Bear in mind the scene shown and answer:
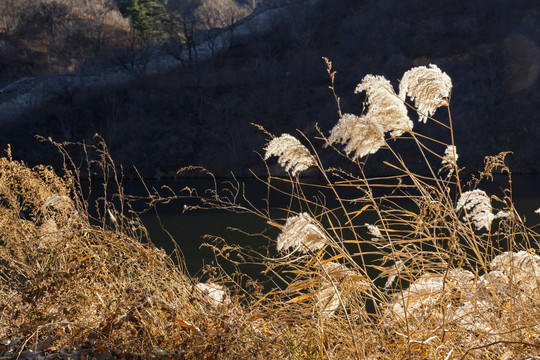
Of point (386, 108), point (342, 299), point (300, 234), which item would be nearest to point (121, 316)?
point (300, 234)

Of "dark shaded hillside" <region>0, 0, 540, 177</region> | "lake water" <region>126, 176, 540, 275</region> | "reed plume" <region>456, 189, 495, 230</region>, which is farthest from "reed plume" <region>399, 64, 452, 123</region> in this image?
"dark shaded hillside" <region>0, 0, 540, 177</region>

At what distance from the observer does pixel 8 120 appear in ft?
121

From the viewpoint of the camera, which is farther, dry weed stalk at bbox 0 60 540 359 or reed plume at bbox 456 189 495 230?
reed plume at bbox 456 189 495 230

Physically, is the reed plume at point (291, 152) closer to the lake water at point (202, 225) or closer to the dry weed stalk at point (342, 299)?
the dry weed stalk at point (342, 299)

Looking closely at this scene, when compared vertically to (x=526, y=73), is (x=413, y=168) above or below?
below

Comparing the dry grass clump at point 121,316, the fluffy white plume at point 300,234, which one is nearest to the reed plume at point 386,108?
the fluffy white plume at point 300,234

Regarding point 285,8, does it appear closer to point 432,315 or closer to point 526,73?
point 526,73

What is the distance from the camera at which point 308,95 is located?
34.2 metres

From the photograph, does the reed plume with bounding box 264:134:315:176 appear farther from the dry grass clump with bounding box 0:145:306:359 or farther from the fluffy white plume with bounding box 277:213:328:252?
the dry grass clump with bounding box 0:145:306:359

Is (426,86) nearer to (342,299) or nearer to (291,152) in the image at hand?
(291,152)

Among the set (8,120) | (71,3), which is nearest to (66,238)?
(8,120)

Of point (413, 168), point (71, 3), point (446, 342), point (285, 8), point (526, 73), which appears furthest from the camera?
point (71, 3)

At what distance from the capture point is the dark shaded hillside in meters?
30.7

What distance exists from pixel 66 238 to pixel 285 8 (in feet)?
154
